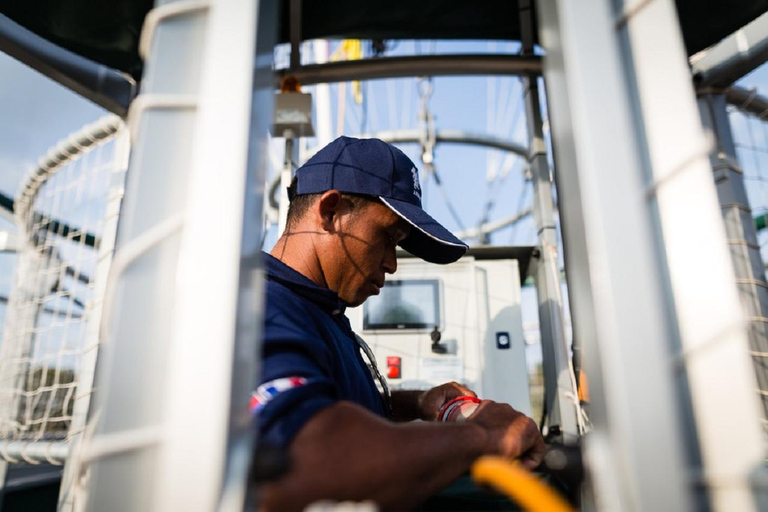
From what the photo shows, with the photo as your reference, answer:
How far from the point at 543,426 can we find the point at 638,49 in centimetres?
143

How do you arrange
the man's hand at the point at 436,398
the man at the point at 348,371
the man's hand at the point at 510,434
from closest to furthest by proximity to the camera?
the man at the point at 348,371
the man's hand at the point at 510,434
the man's hand at the point at 436,398

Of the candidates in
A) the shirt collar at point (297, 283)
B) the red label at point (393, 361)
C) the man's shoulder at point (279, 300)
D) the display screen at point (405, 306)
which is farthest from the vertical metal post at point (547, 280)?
the man's shoulder at point (279, 300)

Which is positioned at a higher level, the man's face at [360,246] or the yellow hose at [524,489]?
the man's face at [360,246]

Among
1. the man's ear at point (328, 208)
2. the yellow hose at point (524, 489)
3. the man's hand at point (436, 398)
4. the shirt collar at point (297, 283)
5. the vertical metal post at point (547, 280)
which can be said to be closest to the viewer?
→ the yellow hose at point (524, 489)

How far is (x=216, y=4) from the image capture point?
38 cm

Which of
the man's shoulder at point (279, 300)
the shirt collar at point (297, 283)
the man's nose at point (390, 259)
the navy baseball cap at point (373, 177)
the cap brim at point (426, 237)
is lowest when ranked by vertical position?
the man's shoulder at point (279, 300)

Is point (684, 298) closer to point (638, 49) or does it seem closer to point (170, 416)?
point (638, 49)

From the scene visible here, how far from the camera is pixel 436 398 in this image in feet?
3.38

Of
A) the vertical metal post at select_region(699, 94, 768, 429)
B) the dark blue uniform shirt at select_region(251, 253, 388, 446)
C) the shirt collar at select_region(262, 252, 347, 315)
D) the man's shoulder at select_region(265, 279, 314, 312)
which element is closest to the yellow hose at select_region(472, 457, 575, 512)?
the dark blue uniform shirt at select_region(251, 253, 388, 446)

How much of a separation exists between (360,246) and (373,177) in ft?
0.46

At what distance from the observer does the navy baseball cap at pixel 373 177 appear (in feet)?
3.00

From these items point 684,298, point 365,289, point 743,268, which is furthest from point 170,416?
point 743,268

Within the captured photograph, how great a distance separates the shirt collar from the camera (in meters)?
0.79

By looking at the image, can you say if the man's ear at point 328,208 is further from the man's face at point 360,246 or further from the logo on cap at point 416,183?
the logo on cap at point 416,183
